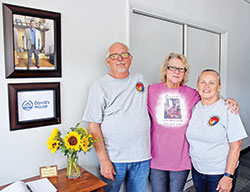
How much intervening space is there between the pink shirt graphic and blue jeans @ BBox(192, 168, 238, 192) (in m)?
0.10

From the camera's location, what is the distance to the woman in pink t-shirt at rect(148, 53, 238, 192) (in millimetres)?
1747

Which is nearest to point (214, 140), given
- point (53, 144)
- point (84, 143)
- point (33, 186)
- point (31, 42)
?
point (84, 143)

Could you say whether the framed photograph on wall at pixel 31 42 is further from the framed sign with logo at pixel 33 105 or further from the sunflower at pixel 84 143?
the sunflower at pixel 84 143

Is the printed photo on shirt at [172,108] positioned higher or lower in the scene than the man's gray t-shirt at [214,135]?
higher

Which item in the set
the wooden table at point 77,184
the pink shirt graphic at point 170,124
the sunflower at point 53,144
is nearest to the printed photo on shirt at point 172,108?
the pink shirt graphic at point 170,124

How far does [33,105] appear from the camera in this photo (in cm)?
149

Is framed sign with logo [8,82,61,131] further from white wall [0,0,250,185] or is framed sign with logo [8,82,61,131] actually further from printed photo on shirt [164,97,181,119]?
printed photo on shirt [164,97,181,119]

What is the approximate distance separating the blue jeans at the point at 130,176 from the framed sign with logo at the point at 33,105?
1.89 ft

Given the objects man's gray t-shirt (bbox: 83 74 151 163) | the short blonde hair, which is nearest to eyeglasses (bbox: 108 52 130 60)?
man's gray t-shirt (bbox: 83 74 151 163)

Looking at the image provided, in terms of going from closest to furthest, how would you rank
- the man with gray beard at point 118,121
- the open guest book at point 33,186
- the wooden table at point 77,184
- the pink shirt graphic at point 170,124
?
the open guest book at point 33,186
the wooden table at point 77,184
the man with gray beard at point 118,121
the pink shirt graphic at point 170,124

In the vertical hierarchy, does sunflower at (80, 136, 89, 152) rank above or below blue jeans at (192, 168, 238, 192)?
above

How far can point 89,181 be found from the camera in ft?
4.71

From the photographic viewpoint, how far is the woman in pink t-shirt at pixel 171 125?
5.73 ft

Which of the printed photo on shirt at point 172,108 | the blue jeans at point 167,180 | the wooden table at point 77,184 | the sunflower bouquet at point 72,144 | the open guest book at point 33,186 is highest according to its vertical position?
the printed photo on shirt at point 172,108
